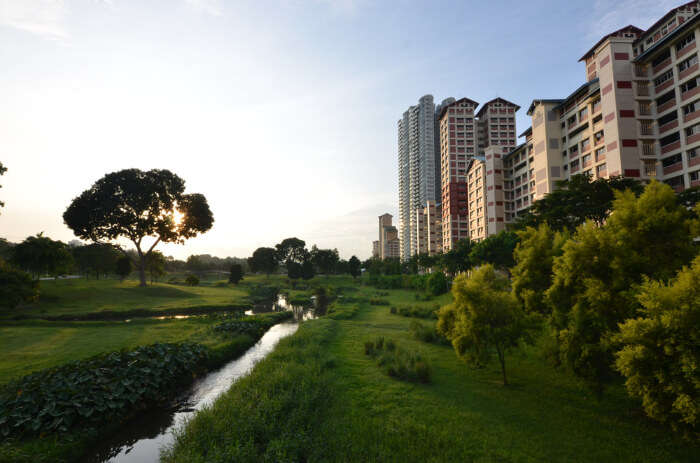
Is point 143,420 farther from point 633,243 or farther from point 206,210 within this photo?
point 206,210

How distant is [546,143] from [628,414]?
196 ft

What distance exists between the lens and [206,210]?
193 ft

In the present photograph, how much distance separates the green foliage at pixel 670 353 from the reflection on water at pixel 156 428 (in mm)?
15708

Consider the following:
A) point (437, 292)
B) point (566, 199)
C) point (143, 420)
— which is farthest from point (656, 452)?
point (437, 292)

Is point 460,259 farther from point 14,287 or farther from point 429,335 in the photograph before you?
point 14,287

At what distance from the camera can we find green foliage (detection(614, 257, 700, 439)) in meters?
8.00

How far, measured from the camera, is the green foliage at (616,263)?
1147 centimetres

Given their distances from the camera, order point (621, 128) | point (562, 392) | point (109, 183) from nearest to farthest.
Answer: point (562, 392) → point (621, 128) → point (109, 183)

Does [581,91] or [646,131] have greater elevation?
[581,91]

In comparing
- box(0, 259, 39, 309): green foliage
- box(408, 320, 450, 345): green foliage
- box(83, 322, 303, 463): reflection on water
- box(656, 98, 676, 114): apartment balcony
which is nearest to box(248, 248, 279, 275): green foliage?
box(0, 259, 39, 309): green foliage

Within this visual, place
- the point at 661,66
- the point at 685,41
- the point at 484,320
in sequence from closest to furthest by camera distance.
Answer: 1. the point at 484,320
2. the point at 685,41
3. the point at 661,66

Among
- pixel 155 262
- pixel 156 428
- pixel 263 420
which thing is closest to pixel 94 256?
pixel 155 262

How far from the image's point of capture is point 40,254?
134 ft

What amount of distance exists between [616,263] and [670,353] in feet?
13.7
